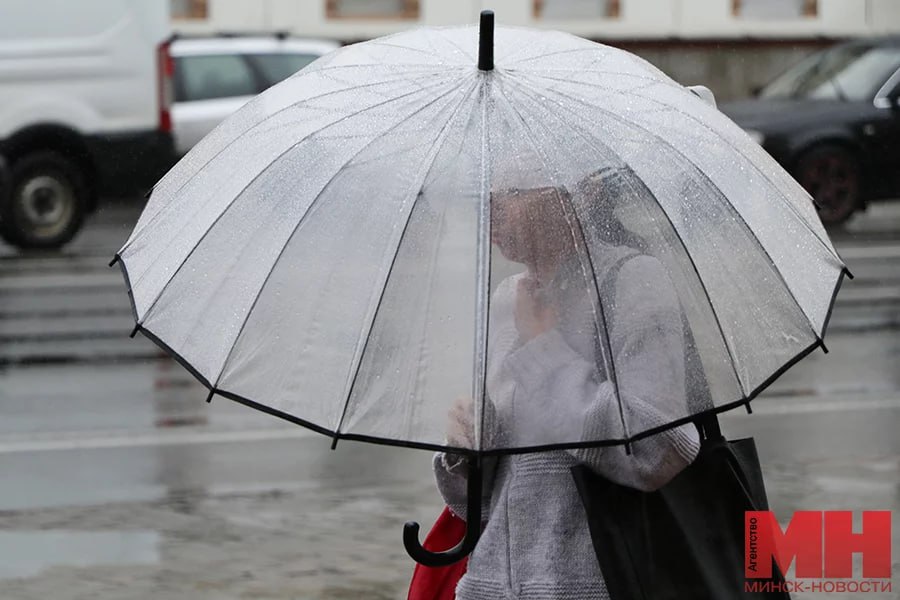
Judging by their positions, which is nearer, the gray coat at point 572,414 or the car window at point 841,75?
the gray coat at point 572,414

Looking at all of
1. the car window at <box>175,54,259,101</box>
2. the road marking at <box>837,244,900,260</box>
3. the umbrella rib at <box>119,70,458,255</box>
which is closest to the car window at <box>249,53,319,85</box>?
the car window at <box>175,54,259,101</box>

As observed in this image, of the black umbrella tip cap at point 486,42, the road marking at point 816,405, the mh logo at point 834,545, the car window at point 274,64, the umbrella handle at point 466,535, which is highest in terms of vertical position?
the black umbrella tip cap at point 486,42

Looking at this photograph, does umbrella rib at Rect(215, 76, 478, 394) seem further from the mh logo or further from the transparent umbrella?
the mh logo

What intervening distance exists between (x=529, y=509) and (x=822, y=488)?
161 inches

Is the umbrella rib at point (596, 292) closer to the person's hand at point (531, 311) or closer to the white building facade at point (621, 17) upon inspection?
the person's hand at point (531, 311)

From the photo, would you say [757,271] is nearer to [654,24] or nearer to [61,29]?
[61,29]

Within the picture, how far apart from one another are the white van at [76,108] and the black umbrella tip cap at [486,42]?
12385 millimetres

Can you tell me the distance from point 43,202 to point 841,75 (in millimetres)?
7780

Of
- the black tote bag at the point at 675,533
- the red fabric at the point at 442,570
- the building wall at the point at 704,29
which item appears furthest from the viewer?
the building wall at the point at 704,29

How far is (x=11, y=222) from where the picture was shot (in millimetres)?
14516

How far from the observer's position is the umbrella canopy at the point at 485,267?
2.57 metres

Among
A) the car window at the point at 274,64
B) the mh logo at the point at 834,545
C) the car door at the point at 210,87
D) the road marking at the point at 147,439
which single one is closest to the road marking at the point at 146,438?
the road marking at the point at 147,439

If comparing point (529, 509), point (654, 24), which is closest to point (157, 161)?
point (654, 24)

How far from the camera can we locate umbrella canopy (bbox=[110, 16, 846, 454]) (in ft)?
8.43
